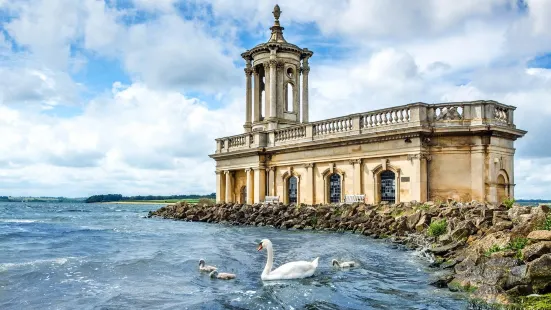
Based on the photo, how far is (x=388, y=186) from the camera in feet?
87.6

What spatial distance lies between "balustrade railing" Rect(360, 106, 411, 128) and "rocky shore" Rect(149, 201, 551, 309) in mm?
4250

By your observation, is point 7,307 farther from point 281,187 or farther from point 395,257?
point 281,187

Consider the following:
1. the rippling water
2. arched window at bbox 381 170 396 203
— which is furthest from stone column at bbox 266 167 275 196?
the rippling water

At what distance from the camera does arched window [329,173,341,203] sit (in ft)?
98.0

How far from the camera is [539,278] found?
9742 mm

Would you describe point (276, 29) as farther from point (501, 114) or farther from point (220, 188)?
point (501, 114)

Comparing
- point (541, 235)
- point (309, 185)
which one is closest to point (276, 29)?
point (309, 185)

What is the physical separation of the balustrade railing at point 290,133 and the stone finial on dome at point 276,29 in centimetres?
829

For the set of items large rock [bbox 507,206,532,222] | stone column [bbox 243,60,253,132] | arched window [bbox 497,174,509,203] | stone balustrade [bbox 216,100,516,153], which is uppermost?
stone column [bbox 243,60,253,132]

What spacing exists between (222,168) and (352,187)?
14886mm

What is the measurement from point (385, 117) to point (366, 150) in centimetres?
215

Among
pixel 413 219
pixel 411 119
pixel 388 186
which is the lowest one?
pixel 413 219

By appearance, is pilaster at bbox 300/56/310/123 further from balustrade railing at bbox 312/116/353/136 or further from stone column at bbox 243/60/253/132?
balustrade railing at bbox 312/116/353/136

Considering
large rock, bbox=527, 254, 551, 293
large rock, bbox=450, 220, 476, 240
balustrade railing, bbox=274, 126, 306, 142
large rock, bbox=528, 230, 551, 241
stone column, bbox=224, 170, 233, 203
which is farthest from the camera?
stone column, bbox=224, 170, 233, 203
